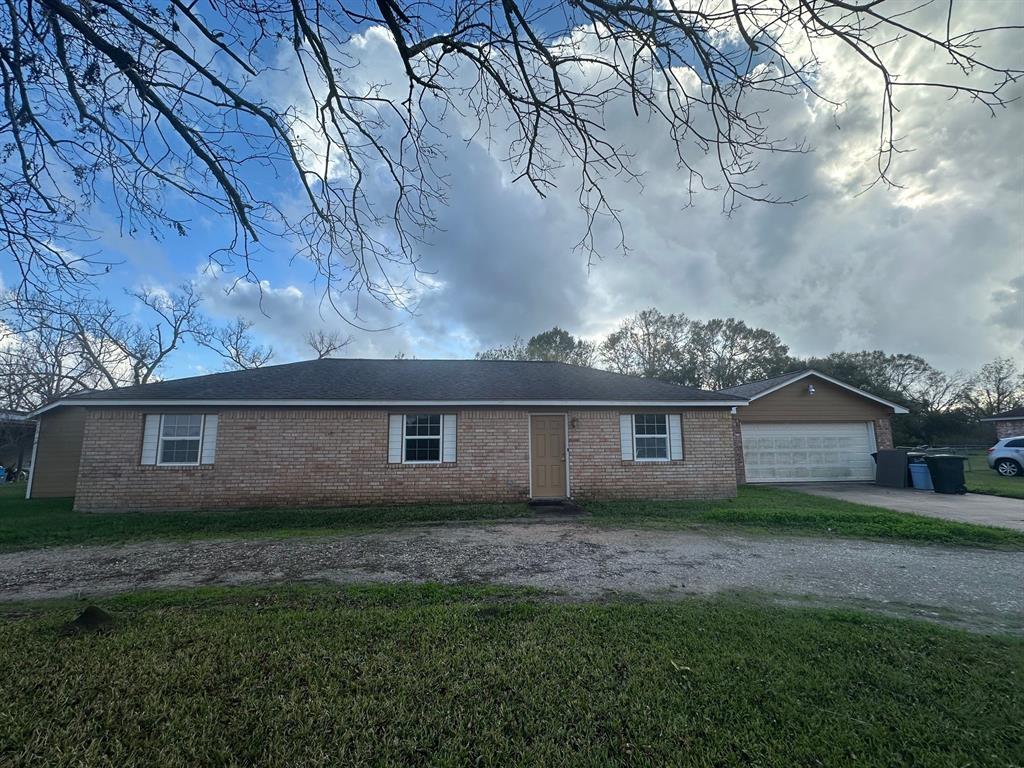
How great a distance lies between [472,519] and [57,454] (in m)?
14.1

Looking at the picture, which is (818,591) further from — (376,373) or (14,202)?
(376,373)

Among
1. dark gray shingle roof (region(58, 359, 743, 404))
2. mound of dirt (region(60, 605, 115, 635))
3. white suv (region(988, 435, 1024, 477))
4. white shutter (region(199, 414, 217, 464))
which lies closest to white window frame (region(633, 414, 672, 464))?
dark gray shingle roof (region(58, 359, 743, 404))

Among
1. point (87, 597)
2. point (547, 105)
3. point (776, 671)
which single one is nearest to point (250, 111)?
point (547, 105)

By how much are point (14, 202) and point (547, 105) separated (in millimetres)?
4846

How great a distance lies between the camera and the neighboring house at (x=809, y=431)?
15.3 m

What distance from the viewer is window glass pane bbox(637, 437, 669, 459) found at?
1170 centimetres

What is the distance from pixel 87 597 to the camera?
4.64 metres

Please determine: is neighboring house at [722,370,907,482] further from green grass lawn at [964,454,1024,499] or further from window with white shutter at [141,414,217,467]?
window with white shutter at [141,414,217,467]

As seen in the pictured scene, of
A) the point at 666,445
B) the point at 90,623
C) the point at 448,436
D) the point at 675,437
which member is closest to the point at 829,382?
the point at 675,437

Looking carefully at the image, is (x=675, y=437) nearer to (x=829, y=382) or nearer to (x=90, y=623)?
(x=829, y=382)

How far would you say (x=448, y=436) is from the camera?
11203mm

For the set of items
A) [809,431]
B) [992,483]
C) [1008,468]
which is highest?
[809,431]

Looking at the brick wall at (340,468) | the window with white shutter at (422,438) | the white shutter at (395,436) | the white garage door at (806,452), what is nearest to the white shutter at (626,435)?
the brick wall at (340,468)

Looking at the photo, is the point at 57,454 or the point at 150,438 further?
the point at 57,454
